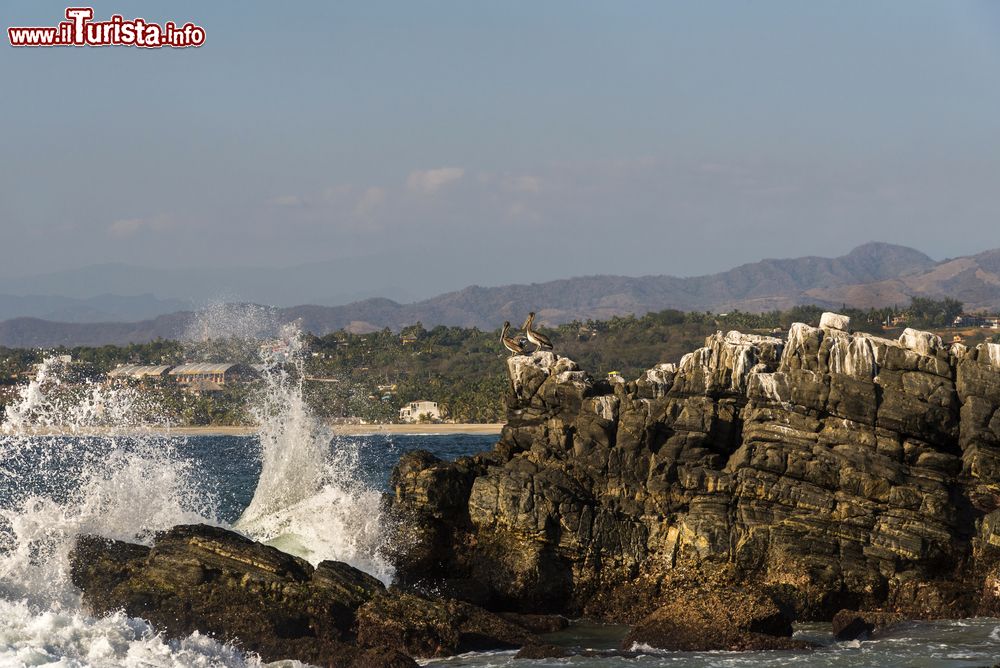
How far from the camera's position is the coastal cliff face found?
80.8ft

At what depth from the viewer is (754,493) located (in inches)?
1000

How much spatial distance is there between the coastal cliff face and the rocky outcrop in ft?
8.54

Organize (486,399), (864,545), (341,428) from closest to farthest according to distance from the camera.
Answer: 1. (864,545)
2. (341,428)
3. (486,399)

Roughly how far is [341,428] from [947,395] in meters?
81.4

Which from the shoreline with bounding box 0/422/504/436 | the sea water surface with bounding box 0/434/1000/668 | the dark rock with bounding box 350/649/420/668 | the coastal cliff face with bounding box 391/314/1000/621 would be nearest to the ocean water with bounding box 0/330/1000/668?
the sea water surface with bounding box 0/434/1000/668

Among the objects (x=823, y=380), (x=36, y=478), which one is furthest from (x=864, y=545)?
(x=36, y=478)

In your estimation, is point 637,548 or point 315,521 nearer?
point 637,548

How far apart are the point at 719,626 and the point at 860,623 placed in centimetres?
286

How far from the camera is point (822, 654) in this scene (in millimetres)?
21672

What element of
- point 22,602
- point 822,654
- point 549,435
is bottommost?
point 822,654

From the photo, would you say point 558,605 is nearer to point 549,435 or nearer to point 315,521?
point 549,435

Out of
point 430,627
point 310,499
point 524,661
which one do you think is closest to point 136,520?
point 310,499

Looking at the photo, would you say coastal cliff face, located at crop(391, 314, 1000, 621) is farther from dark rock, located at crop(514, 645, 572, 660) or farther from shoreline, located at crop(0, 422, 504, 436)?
shoreline, located at crop(0, 422, 504, 436)

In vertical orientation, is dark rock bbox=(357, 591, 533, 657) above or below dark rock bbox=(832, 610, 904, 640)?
above
